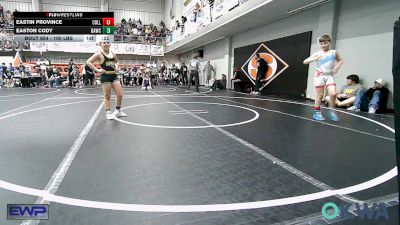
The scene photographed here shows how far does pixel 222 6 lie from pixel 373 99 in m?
8.02

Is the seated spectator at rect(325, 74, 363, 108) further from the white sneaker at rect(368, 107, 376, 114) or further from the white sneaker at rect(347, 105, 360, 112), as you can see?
the white sneaker at rect(368, 107, 376, 114)

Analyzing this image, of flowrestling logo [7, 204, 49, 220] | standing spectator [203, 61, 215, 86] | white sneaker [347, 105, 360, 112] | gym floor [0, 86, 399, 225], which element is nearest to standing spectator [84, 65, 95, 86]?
standing spectator [203, 61, 215, 86]

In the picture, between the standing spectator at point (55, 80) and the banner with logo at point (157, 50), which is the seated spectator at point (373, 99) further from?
the banner with logo at point (157, 50)

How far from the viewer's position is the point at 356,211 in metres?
1.81

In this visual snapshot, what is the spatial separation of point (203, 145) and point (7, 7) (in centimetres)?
3016

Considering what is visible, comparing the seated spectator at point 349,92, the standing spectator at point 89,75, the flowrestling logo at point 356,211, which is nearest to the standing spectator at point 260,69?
the seated spectator at point 349,92

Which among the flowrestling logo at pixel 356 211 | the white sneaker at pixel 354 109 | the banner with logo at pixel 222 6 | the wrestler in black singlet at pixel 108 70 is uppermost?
the banner with logo at pixel 222 6

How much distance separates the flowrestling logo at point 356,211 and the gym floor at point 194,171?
5cm

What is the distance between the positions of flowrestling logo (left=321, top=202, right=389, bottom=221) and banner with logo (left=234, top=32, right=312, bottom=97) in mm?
8527

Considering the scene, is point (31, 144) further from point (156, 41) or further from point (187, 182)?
point (156, 41)

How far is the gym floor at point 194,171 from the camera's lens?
1819 mm

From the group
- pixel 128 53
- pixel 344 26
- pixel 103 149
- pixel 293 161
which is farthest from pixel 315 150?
pixel 128 53

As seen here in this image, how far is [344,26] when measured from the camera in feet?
26.7
